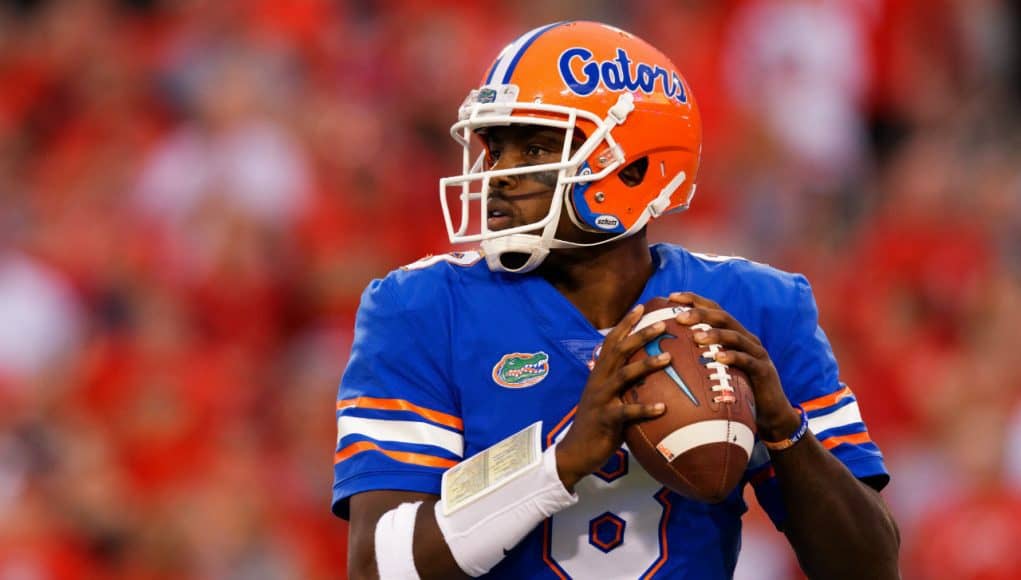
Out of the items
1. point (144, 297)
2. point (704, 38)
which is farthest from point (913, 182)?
point (144, 297)

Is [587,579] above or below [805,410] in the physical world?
below

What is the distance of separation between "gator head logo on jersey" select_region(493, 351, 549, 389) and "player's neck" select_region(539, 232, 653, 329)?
0.16 m

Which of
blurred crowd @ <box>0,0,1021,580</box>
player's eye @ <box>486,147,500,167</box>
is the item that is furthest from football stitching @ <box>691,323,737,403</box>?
blurred crowd @ <box>0,0,1021,580</box>

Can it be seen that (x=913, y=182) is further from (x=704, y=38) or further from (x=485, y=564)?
(x=485, y=564)

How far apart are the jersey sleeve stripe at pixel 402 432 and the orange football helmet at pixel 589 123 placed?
342mm

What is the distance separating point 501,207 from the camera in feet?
→ 9.84

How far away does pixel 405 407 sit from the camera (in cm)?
290

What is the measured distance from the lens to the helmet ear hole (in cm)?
307

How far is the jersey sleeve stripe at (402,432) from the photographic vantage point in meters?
2.89

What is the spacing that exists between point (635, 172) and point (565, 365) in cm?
41

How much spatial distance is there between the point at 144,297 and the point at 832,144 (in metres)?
3.28

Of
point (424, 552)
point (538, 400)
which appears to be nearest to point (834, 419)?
point (538, 400)

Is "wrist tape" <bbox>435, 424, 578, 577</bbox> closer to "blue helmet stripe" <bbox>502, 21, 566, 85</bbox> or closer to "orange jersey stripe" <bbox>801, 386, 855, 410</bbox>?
"orange jersey stripe" <bbox>801, 386, 855, 410</bbox>

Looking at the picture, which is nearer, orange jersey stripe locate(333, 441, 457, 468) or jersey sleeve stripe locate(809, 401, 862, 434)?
orange jersey stripe locate(333, 441, 457, 468)
